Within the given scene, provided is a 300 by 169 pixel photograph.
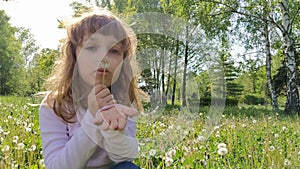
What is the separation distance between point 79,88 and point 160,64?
352 mm

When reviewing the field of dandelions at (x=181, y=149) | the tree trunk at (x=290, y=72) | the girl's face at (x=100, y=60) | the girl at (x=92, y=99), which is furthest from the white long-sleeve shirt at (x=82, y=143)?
the tree trunk at (x=290, y=72)

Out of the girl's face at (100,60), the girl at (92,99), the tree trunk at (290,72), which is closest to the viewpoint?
the girl at (92,99)

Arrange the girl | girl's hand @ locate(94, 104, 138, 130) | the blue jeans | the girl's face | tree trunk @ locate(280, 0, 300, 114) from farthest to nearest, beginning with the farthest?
1. tree trunk @ locate(280, 0, 300, 114)
2. the blue jeans
3. the girl's face
4. the girl
5. girl's hand @ locate(94, 104, 138, 130)

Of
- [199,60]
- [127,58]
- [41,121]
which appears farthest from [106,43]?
[199,60]

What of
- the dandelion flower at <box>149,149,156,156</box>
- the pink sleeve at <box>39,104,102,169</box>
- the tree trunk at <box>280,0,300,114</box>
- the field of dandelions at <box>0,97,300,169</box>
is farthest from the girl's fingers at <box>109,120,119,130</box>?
the tree trunk at <box>280,0,300,114</box>

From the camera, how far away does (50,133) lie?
162cm

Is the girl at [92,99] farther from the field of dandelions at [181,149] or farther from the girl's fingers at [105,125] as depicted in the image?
the field of dandelions at [181,149]

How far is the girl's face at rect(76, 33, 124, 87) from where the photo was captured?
1458mm

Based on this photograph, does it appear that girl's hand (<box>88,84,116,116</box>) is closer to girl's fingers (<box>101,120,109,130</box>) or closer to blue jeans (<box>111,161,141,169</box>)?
girl's fingers (<box>101,120,109,130</box>)

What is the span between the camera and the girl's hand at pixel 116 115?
120 cm

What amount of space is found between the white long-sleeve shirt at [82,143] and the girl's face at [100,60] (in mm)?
144

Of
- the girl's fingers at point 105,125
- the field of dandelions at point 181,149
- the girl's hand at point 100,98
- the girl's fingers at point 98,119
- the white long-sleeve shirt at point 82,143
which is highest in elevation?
the girl's hand at point 100,98

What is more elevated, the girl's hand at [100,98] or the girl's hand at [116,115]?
Result: the girl's hand at [100,98]

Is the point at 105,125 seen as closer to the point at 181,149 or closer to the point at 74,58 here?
the point at 74,58
